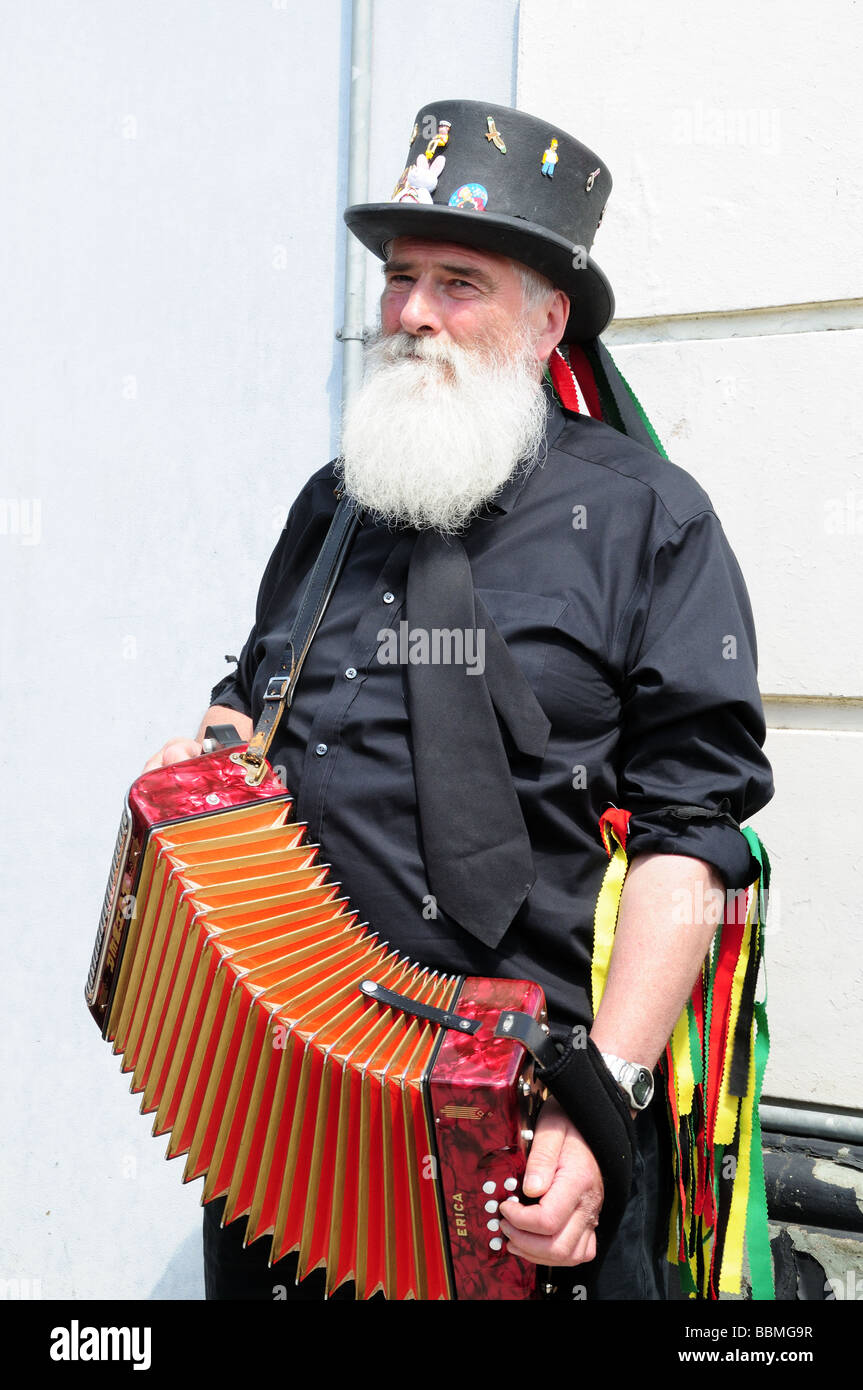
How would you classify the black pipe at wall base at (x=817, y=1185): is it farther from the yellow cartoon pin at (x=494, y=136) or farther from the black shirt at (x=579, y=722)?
the yellow cartoon pin at (x=494, y=136)

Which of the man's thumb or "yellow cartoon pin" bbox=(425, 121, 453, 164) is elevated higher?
"yellow cartoon pin" bbox=(425, 121, 453, 164)

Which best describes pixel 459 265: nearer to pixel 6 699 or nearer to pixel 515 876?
pixel 515 876

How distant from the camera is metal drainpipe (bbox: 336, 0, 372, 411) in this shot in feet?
9.48

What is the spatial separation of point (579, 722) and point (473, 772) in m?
0.18

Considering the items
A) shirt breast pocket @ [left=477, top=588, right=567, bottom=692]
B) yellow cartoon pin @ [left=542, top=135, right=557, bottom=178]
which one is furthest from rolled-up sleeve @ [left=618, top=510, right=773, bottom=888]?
yellow cartoon pin @ [left=542, top=135, right=557, bottom=178]

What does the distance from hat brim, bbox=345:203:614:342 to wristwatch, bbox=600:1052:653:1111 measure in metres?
1.27

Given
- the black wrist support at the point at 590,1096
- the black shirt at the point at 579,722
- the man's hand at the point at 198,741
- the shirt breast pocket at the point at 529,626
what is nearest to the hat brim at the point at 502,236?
the black shirt at the point at 579,722

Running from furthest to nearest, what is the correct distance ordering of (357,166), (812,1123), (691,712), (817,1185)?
(357,166) < (812,1123) < (817,1185) < (691,712)

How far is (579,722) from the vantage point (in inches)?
72.8

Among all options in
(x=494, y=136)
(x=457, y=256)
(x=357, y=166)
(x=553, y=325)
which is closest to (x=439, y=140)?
(x=494, y=136)

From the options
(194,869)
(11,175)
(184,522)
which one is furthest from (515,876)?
(11,175)

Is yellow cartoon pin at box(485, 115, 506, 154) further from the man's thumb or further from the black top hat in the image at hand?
the man's thumb

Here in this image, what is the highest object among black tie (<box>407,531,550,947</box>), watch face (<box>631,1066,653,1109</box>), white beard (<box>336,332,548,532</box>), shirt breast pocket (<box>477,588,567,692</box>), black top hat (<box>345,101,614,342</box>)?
black top hat (<box>345,101,614,342</box>)

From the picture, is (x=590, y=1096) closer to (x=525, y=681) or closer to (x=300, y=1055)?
(x=300, y=1055)
